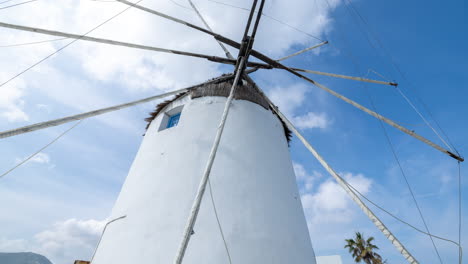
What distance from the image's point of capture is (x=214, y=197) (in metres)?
5.31

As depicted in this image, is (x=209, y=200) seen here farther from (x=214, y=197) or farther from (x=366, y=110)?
(x=366, y=110)

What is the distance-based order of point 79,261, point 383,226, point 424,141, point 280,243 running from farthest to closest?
point 79,261 < point 424,141 < point 280,243 < point 383,226

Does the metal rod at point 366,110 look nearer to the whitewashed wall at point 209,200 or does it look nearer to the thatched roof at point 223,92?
the thatched roof at point 223,92

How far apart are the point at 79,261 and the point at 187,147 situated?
4809 mm

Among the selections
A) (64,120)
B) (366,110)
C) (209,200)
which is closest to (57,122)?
(64,120)

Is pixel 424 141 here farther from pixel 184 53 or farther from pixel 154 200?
pixel 184 53

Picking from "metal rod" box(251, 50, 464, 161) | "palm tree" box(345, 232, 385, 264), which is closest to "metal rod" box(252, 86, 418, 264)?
"metal rod" box(251, 50, 464, 161)

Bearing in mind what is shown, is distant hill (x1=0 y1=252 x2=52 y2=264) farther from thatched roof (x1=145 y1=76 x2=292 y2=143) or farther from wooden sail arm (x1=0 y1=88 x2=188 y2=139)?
wooden sail arm (x1=0 y1=88 x2=188 y2=139)

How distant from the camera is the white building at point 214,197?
4.82 metres

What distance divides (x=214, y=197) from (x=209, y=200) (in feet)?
0.45

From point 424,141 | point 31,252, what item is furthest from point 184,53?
point 31,252

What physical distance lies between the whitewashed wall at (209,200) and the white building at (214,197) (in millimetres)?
20

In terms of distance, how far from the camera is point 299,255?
5.48 metres

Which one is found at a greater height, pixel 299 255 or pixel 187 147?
pixel 187 147
